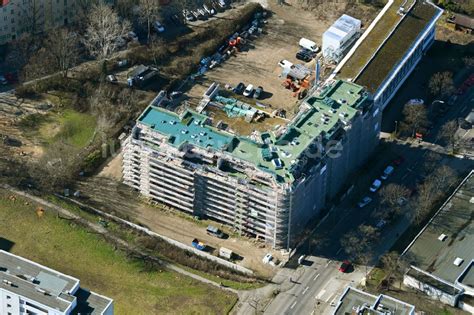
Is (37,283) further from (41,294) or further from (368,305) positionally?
(368,305)

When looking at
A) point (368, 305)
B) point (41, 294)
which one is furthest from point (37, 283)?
point (368, 305)

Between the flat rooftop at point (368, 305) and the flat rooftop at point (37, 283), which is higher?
the flat rooftop at point (368, 305)

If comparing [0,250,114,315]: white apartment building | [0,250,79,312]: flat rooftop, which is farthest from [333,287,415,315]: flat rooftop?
[0,250,79,312]: flat rooftop

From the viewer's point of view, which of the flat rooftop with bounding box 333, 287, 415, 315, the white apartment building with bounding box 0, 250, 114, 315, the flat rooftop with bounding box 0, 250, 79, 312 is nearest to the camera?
the white apartment building with bounding box 0, 250, 114, 315

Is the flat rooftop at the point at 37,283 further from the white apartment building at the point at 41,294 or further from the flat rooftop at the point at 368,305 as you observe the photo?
the flat rooftop at the point at 368,305

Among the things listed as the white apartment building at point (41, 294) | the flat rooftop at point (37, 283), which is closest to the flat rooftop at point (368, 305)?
the white apartment building at point (41, 294)

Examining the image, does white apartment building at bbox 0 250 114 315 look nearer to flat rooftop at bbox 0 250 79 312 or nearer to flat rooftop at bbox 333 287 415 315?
flat rooftop at bbox 0 250 79 312

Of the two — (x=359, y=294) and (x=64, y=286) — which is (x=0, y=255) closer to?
(x=64, y=286)
